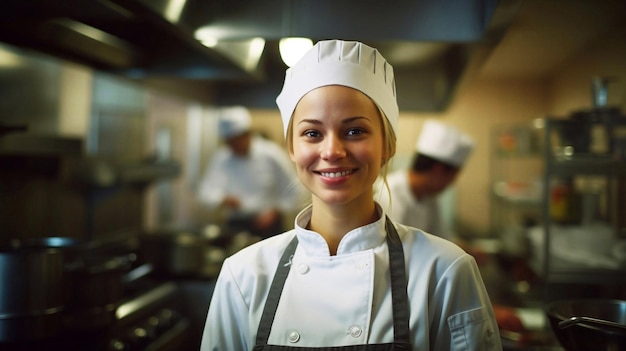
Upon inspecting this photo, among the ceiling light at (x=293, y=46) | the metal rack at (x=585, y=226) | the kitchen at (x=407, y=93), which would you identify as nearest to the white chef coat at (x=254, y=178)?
the kitchen at (x=407, y=93)

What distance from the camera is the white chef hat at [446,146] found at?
2039 millimetres

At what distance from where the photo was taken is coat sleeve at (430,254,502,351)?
32.9 inches

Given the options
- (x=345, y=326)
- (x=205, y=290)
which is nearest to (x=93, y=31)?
(x=205, y=290)

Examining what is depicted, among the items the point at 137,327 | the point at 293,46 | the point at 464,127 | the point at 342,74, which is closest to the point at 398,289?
the point at 342,74

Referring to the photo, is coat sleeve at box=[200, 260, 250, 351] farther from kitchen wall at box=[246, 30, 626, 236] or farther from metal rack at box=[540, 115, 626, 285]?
kitchen wall at box=[246, 30, 626, 236]

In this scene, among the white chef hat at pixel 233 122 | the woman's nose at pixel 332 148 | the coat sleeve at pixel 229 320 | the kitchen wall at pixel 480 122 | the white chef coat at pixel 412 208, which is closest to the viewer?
the woman's nose at pixel 332 148

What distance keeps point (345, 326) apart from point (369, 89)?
0.39m

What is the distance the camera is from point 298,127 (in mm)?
854

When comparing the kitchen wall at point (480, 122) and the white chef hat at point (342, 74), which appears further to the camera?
the kitchen wall at point (480, 122)

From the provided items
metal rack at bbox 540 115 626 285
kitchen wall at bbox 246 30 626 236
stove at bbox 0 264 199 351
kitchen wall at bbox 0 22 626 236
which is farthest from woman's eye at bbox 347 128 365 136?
kitchen wall at bbox 246 30 626 236

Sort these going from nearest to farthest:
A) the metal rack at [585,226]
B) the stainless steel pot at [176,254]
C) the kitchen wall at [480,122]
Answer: the metal rack at [585,226] < the stainless steel pot at [176,254] < the kitchen wall at [480,122]

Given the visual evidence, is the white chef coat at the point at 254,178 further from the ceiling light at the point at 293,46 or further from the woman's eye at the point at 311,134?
the woman's eye at the point at 311,134

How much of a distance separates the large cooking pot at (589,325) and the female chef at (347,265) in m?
0.16

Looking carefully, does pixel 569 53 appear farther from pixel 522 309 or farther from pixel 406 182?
pixel 522 309
